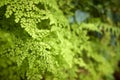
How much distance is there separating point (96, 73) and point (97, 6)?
108cm

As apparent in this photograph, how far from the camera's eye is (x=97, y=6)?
343 cm

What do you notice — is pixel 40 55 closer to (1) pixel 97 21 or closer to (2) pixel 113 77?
(1) pixel 97 21

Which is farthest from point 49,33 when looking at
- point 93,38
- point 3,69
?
point 93,38

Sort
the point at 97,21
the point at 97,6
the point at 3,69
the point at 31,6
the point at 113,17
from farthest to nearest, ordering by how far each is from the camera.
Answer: the point at 113,17 → the point at 97,6 → the point at 97,21 → the point at 3,69 → the point at 31,6

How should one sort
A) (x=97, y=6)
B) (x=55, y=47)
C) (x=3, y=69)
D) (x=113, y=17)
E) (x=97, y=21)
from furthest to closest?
(x=113, y=17)
(x=97, y=6)
(x=97, y=21)
(x=3, y=69)
(x=55, y=47)

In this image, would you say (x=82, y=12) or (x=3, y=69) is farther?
(x=82, y=12)

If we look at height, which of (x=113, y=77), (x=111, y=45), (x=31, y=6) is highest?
(x=31, y=6)

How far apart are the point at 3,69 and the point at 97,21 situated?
150 centimetres

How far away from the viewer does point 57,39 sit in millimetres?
2438

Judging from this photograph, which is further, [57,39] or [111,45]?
[111,45]

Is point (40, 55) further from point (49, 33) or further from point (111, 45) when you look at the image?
point (111, 45)

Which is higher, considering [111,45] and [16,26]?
[16,26]

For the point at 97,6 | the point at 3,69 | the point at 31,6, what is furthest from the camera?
the point at 97,6

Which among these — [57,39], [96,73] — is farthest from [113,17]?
[57,39]
